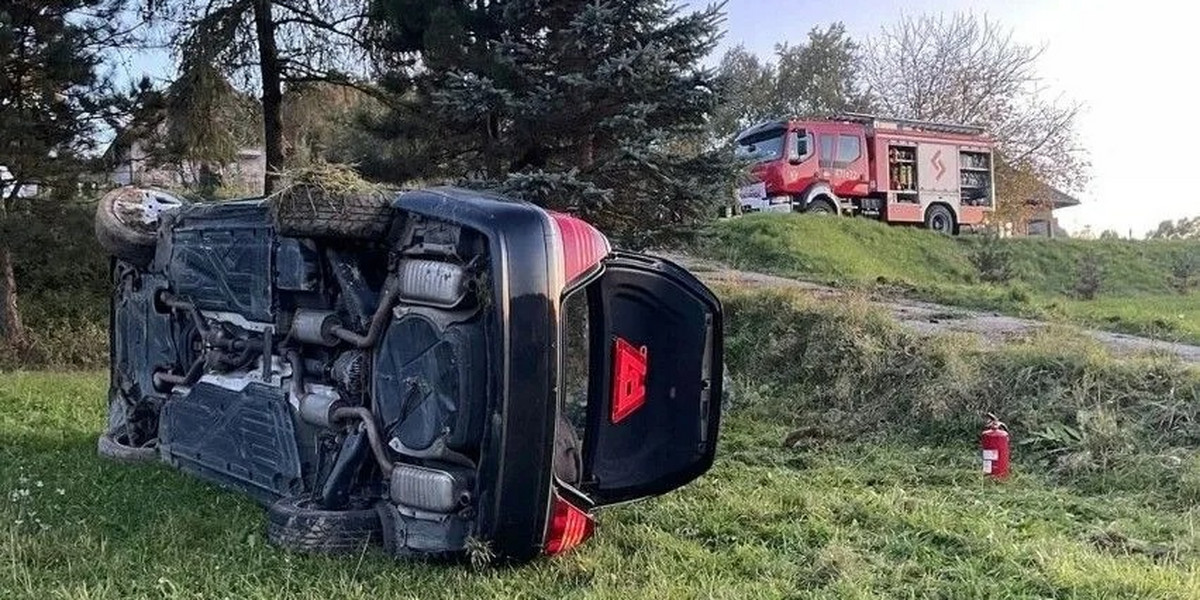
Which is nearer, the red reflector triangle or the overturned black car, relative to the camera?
the overturned black car

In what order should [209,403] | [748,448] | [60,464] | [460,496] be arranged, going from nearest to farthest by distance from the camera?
1. [460,496]
2. [209,403]
3. [60,464]
4. [748,448]

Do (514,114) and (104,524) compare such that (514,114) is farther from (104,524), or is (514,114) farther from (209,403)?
(104,524)

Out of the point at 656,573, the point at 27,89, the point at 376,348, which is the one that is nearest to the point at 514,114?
the point at 376,348

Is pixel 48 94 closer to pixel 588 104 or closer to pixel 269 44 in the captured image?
pixel 269 44

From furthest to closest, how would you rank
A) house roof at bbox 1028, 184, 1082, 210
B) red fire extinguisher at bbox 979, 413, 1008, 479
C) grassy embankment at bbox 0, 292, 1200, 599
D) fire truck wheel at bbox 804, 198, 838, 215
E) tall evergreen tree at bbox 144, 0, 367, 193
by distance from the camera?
house roof at bbox 1028, 184, 1082, 210, fire truck wheel at bbox 804, 198, 838, 215, tall evergreen tree at bbox 144, 0, 367, 193, red fire extinguisher at bbox 979, 413, 1008, 479, grassy embankment at bbox 0, 292, 1200, 599

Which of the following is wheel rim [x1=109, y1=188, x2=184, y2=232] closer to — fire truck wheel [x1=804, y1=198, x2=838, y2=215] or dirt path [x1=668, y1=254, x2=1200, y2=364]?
dirt path [x1=668, y1=254, x2=1200, y2=364]

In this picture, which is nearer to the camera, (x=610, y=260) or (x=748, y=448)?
(x=610, y=260)

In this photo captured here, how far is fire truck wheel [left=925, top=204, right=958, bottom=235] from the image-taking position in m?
19.3

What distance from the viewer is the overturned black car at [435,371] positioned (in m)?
3.01

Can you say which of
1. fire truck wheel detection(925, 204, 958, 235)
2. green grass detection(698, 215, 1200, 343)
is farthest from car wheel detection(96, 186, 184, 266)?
fire truck wheel detection(925, 204, 958, 235)

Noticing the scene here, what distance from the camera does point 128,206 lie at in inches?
198

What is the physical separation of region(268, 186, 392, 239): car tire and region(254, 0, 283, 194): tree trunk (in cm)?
769

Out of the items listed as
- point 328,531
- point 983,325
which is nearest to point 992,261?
point 983,325

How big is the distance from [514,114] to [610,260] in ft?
15.6
